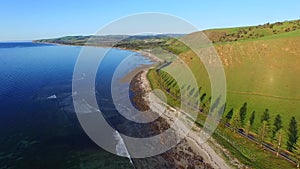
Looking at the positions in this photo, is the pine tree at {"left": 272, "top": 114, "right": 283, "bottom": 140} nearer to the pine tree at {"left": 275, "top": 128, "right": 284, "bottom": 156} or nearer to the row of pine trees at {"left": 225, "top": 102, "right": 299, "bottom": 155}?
the row of pine trees at {"left": 225, "top": 102, "right": 299, "bottom": 155}

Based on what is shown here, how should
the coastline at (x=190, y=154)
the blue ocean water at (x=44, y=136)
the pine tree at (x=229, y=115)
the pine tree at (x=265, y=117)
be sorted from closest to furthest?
the coastline at (x=190, y=154) < the blue ocean water at (x=44, y=136) < the pine tree at (x=265, y=117) < the pine tree at (x=229, y=115)

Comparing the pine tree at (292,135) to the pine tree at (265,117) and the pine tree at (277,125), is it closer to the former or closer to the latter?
the pine tree at (277,125)

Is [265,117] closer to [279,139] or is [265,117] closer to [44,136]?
[279,139]

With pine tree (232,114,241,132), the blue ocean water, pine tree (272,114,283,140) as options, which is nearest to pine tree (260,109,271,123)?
pine tree (272,114,283,140)

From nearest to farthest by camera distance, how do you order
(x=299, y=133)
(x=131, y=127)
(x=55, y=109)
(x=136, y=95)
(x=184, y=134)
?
(x=299, y=133), (x=184, y=134), (x=131, y=127), (x=55, y=109), (x=136, y=95)

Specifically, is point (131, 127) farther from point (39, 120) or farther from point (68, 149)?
point (39, 120)

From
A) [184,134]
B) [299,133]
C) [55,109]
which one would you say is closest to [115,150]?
[184,134]

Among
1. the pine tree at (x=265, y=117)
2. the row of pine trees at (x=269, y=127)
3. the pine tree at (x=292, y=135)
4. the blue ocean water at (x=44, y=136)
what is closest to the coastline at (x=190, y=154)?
the row of pine trees at (x=269, y=127)

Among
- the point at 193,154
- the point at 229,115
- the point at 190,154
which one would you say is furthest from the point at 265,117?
the point at 190,154
